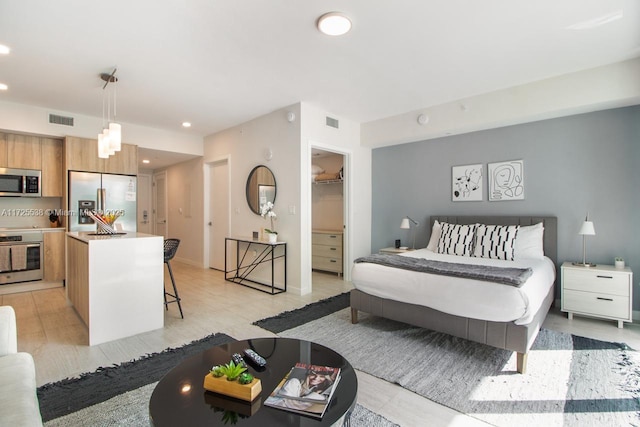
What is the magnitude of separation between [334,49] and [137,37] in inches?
65.6

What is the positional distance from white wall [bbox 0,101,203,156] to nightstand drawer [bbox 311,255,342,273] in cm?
312

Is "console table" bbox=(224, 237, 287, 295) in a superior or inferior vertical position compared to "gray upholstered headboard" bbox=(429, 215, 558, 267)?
inferior

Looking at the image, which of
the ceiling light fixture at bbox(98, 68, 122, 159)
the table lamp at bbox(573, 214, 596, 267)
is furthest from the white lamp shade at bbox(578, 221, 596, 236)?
the ceiling light fixture at bbox(98, 68, 122, 159)

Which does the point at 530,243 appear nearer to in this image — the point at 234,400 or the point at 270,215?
the point at 270,215

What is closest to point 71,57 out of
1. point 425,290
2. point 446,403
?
point 425,290

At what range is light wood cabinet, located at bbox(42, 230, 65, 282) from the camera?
181 inches

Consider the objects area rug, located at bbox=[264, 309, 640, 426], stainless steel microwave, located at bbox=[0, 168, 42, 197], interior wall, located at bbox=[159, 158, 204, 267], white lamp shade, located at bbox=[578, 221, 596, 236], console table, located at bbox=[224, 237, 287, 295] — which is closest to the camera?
area rug, located at bbox=[264, 309, 640, 426]

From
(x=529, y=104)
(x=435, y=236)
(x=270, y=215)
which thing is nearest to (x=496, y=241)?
(x=435, y=236)

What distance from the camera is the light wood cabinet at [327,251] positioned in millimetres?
5355

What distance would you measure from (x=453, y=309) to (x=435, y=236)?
199 centimetres

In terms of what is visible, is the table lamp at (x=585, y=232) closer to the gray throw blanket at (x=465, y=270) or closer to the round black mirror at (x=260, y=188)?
the gray throw blanket at (x=465, y=270)

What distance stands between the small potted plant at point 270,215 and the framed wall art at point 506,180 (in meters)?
3.00

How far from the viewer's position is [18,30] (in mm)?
2471

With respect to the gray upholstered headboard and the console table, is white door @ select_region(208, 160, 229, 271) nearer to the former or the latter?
the console table
